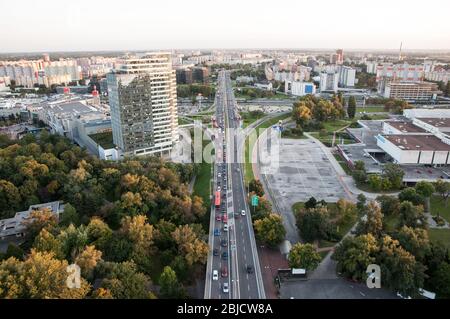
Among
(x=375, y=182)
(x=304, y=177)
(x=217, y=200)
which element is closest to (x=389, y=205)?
(x=375, y=182)

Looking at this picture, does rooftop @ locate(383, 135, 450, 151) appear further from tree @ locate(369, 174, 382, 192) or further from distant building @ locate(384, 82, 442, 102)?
distant building @ locate(384, 82, 442, 102)

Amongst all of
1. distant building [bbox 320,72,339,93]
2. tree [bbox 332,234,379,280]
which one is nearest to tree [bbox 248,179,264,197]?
tree [bbox 332,234,379,280]

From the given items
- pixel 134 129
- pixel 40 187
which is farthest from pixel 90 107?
pixel 40 187

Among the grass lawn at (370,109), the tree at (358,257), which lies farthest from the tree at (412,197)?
the grass lawn at (370,109)

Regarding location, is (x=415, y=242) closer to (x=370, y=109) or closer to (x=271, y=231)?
(x=271, y=231)

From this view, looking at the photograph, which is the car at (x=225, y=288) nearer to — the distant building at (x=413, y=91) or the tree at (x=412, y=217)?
the tree at (x=412, y=217)
